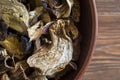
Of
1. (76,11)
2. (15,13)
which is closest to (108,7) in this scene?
(76,11)

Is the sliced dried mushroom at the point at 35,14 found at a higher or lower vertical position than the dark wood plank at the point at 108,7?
higher

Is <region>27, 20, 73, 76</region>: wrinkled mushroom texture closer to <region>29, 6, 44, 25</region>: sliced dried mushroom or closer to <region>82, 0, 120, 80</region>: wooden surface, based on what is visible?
<region>29, 6, 44, 25</region>: sliced dried mushroom

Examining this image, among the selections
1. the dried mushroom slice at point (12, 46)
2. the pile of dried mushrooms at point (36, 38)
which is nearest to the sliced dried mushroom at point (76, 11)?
the pile of dried mushrooms at point (36, 38)

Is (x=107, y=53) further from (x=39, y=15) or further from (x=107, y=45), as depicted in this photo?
(x=39, y=15)

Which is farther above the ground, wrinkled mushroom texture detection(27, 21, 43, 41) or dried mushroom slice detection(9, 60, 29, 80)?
wrinkled mushroom texture detection(27, 21, 43, 41)

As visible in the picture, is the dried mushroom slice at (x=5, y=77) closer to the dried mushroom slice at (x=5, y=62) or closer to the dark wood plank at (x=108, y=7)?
the dried mushroom slice at (x=5, y=62)

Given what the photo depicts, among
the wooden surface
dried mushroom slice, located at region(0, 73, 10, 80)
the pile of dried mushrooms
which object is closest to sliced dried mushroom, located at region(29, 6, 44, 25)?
the pile of dried mushrooms

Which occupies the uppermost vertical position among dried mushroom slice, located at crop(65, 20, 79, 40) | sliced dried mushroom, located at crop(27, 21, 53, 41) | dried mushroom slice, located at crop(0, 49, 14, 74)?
sliced dried mushroom, located at crop(27, 21, 53, 41)
